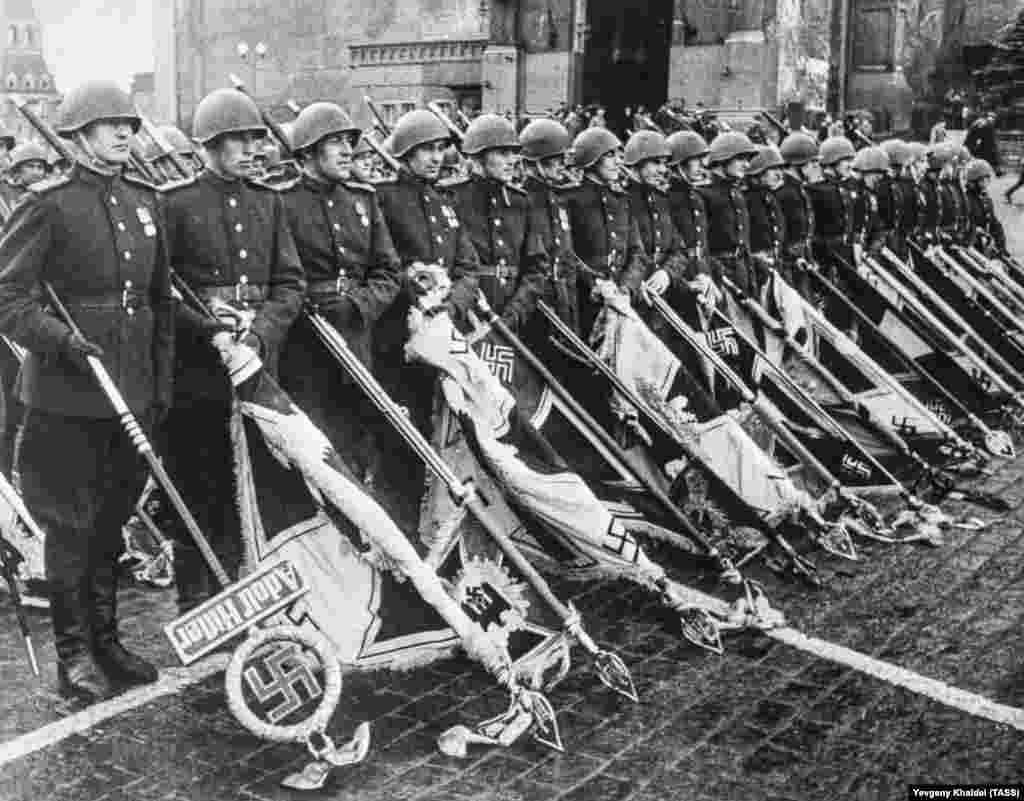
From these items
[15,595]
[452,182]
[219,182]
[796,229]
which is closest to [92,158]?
[219,182]

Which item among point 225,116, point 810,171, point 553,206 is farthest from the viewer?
point 810,171

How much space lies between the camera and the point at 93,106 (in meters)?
5.05

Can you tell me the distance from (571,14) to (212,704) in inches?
785

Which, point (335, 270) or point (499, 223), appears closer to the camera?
point (335, 270)

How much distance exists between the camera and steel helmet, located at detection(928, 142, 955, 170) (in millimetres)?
13211

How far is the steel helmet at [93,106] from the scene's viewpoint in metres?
5.05

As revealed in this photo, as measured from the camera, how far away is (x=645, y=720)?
197 inches

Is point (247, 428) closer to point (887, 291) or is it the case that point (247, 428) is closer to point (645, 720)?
point (645, 720)

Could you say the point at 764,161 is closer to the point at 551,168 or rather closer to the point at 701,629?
the point at 551,168

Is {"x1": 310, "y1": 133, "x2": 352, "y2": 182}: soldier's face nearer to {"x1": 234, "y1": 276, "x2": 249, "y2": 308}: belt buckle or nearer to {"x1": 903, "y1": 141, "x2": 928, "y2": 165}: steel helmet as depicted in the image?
{"x1": 234, "y1": 276, "x2": 249, "y2": 308}: belt buckle

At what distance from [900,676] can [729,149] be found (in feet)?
16.5

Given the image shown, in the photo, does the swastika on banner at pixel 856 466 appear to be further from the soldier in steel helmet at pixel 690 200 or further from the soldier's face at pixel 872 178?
the soldier's face at pixel 872 178

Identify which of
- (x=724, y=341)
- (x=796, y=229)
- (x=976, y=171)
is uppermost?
(x=976, y=171)

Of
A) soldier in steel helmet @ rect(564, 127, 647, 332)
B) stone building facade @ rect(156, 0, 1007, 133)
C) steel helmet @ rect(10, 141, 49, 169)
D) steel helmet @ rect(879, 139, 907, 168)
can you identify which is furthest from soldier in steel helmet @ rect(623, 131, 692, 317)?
stone building facade @ rect(156, 0, 1007, 133)
